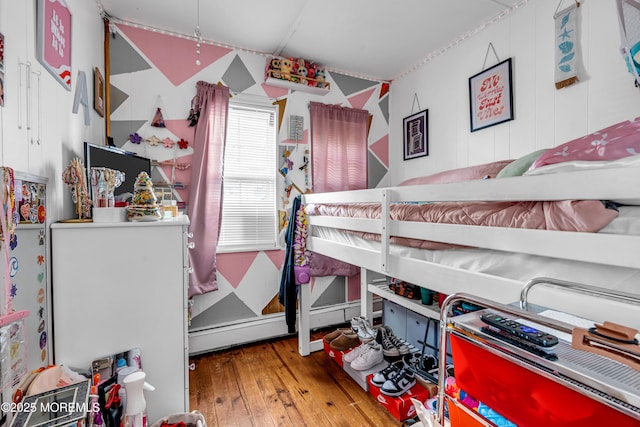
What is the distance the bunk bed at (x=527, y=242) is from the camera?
30.2 inches

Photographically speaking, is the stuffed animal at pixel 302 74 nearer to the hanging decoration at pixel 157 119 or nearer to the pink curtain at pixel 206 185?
the pink curtain at pixel 206 185

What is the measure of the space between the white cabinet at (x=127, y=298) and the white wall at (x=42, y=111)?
0.64 feet

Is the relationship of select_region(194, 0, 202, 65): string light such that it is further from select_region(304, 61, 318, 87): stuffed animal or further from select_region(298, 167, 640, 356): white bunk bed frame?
select_region(298, 167, 640, 356): white bunk bed frame

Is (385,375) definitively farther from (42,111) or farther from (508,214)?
(42,111)

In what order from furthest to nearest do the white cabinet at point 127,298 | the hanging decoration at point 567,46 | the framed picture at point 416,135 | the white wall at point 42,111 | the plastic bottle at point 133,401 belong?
1. the framed picture at point 416,135
2. the hanging decoration at point 567,46
3. the white cabinet at point 127,298
4. the plastic bottle at point 133,401
5. the white wall at point 42,111

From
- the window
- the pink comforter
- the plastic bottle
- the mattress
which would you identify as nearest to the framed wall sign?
the plastic bottle

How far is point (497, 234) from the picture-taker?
1.05m

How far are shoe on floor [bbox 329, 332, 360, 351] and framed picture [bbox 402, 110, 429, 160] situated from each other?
182 cm

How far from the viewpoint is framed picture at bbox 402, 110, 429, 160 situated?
2938mm

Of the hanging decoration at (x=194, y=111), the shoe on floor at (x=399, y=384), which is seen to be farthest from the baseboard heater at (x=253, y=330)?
the hanging decoration at (x=194, y=111)

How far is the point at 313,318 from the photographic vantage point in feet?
9.87

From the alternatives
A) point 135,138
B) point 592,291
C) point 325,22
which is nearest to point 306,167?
point 325,22

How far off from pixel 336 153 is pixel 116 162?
1922 millimetres

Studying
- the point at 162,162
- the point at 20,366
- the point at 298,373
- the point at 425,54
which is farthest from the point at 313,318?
the point at 425,54
